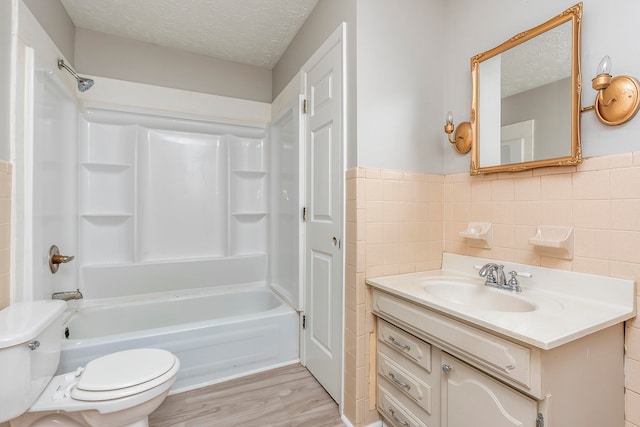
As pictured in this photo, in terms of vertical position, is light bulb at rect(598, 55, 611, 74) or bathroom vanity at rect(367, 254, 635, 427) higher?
light bulb at rect(598, 55, 611, 74)

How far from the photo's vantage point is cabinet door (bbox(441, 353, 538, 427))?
3.03 feet

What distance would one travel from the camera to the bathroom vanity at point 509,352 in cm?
90

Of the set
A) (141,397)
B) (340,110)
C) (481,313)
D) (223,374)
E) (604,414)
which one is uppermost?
(340,110)

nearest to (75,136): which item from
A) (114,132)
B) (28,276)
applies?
(114,132)

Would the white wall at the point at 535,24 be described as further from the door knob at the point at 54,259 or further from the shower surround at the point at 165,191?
the door knob at the point at 54,259

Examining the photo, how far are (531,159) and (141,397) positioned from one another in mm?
2042

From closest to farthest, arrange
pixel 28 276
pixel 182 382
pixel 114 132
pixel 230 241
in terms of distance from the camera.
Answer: pixel 28 276
pixel 182 382
pixel 114 132
pixel 230 241

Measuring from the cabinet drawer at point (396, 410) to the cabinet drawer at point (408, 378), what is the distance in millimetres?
55

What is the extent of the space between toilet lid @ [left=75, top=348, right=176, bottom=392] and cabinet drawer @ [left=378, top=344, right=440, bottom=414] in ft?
3.48

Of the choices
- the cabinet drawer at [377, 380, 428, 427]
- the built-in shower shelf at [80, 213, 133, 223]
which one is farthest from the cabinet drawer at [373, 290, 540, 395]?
the built-in shower shelf at [80, 213, 133, 223]

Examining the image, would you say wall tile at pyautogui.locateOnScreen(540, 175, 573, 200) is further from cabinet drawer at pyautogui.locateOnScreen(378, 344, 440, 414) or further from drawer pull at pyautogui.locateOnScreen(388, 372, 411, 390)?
drawer pull at pyautogui.locateOnScreen(388, 372, 411, 390)

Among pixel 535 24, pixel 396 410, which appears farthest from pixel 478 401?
pixel 535 24

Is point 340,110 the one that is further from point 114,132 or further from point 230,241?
point 114,132

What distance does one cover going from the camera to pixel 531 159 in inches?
53.1
